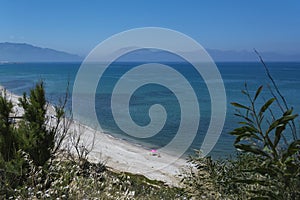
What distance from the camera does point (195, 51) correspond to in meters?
3.89

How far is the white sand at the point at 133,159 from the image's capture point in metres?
14.4

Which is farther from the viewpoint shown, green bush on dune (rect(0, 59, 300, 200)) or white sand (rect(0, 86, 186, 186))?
white sand (rect(0, 86, 186, 186))

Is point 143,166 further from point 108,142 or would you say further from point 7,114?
point 7,114

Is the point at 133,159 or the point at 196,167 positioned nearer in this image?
the point at 196,167

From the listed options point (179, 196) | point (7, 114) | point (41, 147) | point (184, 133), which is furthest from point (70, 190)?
point (184, 133)

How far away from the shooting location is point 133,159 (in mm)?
17484

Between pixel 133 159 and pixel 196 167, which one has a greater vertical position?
pixel 196 167

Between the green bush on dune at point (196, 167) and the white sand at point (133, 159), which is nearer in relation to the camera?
the green bush on dune at point (196, 167)

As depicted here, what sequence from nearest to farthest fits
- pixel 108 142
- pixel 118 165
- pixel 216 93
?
pixel 118 165, pixel 108 142, pixel 216 93

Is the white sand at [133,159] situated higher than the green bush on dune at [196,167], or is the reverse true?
the green bush on dune at [196,167]

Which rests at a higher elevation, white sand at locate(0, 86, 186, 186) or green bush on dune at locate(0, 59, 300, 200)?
green bush on dune at locate(0, 59, 300, 200)

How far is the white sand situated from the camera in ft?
47.1

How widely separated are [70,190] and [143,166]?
12.9m

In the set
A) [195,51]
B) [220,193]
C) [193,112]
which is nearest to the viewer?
[220,193]
